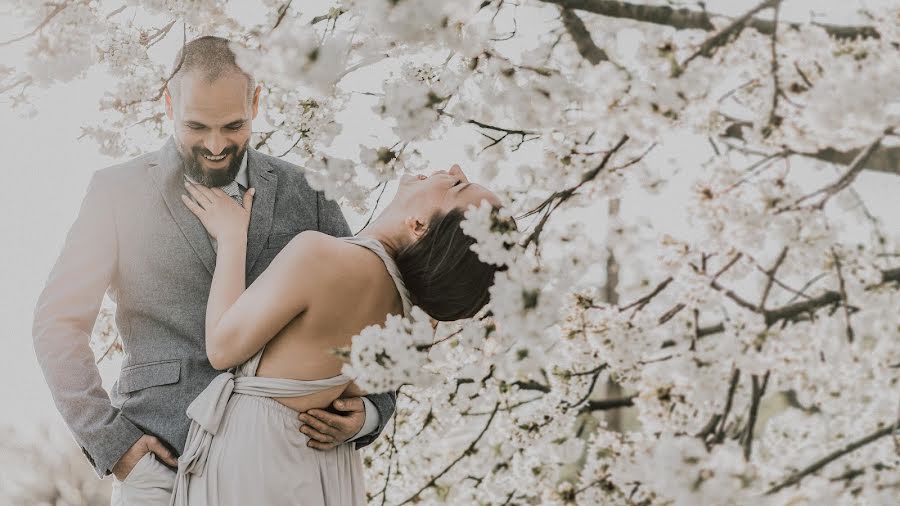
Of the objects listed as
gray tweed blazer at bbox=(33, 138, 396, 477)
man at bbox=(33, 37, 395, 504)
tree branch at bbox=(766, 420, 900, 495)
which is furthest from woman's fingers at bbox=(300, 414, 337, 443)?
tree branch at bbox=(766, 420, 900, 495)

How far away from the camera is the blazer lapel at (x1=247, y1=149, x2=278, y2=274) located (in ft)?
6.70

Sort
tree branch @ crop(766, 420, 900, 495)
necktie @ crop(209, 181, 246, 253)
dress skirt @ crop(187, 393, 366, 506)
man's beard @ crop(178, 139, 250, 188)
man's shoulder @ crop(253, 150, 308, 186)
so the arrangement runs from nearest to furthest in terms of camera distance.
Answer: tree branch @ crop(766, 420, 900, 495), dress skirt @ crop(187, 393, 366, 506), man's beard @ crop(178, 139, 250, 188), necktie @ crop(209, 181, 246, 253), man's shoulder @ crop(253, 150, 308, 186)

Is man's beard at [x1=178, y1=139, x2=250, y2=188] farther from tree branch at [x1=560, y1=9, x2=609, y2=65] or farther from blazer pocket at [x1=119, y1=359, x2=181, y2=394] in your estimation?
tree branch at [x1=560, y1=9, x2=609, y2=65]

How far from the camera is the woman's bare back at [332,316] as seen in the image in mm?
1664

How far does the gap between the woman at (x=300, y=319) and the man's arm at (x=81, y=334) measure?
25 centimetres

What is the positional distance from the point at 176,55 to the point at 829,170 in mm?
1787

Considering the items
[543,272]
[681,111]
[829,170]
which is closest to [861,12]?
[829,170]

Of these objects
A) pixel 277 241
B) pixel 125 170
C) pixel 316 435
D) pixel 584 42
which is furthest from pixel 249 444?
pixel 584 42

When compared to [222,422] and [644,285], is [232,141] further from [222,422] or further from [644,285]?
[644,285]

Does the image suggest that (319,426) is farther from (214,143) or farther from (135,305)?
(214,143)


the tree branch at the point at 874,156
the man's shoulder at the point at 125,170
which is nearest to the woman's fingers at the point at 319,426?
the man's shoulder at the point at 125,170

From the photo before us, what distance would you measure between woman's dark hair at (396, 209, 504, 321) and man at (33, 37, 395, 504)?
1.02 feet

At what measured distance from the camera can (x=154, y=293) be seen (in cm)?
198

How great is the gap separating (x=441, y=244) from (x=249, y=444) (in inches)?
23.0
